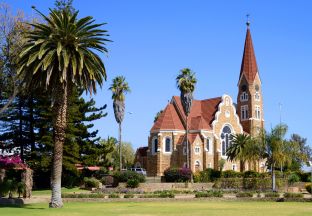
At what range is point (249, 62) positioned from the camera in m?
90.1

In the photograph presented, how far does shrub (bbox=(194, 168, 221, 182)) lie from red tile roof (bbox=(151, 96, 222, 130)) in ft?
34.8

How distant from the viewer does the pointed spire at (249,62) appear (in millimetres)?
89062

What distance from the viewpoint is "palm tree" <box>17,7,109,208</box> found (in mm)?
30234

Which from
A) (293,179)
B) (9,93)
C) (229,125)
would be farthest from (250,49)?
(9,93)

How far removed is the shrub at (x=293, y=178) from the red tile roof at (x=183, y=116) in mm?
21315

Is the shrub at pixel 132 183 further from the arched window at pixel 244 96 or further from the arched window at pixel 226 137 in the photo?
the arched window at pixel 244 96

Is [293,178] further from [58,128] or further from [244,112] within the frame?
[58,128]

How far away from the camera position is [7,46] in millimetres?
41812

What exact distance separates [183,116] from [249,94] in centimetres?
1687

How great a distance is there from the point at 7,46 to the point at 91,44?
44.0 ft

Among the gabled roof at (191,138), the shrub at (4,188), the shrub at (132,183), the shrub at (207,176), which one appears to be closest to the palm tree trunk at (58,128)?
the shrub at (4,188)

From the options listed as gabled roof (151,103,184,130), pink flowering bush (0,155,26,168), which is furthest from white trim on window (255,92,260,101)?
pink flowering bush (0,155,26,168)

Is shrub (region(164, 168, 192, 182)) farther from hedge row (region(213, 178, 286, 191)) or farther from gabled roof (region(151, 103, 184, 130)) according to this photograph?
gabled roof (region(151, 103, 184, 130))

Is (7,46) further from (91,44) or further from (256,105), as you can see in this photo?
(256,105)
